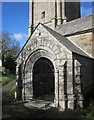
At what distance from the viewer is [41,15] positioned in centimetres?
3142

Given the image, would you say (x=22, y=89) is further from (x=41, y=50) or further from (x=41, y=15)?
(x=41, y=15)

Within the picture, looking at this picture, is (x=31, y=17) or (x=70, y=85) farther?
(x=31, y=17)

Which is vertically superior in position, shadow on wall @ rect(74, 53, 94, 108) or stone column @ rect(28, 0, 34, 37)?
stone column @ rect(28, 0, 34, 37)

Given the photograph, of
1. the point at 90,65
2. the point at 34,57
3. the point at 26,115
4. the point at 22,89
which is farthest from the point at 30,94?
the point at 90,65

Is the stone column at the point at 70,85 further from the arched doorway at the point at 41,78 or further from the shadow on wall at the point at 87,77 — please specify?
the arched doorway at the point at 41,78

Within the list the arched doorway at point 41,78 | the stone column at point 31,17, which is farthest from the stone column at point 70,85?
the stone column at point 31,17

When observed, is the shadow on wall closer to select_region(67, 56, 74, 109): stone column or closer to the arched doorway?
select_region(67, 56, 74, 109): stone column

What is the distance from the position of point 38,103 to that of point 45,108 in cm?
140

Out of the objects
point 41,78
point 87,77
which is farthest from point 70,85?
point 41,78

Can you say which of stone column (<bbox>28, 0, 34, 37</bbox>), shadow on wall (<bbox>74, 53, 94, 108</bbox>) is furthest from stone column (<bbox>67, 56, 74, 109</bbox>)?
stone column (<bbox>28, 0, 34, 37</bbox>)

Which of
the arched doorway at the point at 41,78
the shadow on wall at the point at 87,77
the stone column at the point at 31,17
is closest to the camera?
the shadow on wall at the point at 87,77

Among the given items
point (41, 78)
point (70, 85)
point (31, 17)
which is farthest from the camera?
point (31, 17)

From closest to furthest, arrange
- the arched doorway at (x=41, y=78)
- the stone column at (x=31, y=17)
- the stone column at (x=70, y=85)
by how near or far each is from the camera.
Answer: the stone column at (x=70, y=85), the arched doorway at (x=41, y=78), the stone column at (x=31, y=17)

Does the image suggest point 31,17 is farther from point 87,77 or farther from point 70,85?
point 70,85
